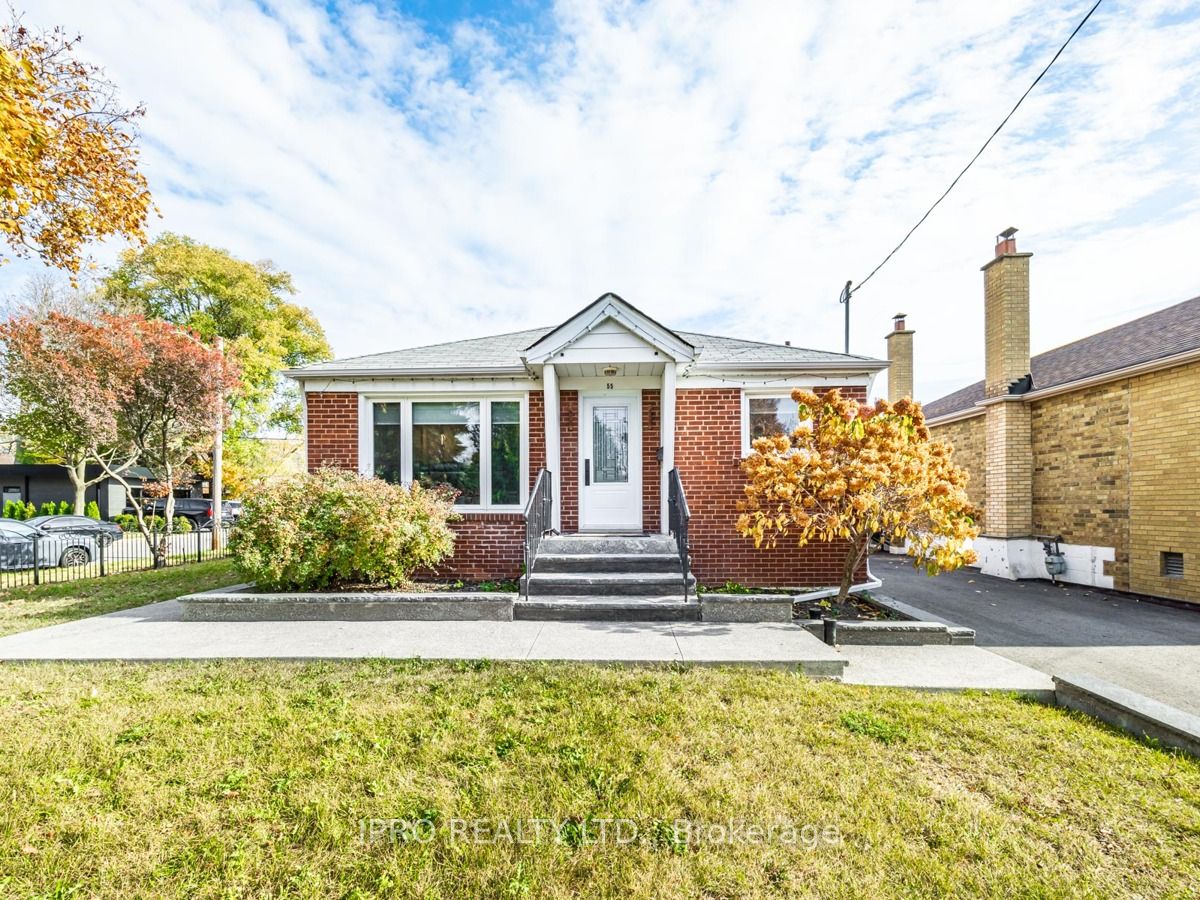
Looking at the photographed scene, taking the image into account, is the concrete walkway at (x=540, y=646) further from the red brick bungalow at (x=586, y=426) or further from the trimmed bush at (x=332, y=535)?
the red brick bungalow at (x=586, y=426)

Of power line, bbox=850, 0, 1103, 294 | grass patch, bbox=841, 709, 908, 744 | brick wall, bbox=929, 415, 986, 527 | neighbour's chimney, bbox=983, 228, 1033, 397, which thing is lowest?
grass patch, bbox=841, 709, 908, 744

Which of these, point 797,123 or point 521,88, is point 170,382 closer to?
point 521,88

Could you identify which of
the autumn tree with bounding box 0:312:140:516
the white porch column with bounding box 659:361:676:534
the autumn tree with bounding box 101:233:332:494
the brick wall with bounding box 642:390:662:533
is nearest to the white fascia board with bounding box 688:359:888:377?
the white porch column with bounding box 659:361:676:534

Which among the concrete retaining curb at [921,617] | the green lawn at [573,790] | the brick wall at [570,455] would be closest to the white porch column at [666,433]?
the brick wall at [570,455]

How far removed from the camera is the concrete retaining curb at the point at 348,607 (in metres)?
6.40

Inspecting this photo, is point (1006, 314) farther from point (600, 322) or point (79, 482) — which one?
point (79, 482)

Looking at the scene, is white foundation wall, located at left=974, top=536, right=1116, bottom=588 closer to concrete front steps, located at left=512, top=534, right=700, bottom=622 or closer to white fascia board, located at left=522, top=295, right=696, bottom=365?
concrete front steps, located at left=512, top=534, right=700, bottom=622

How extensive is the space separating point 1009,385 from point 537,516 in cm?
1102

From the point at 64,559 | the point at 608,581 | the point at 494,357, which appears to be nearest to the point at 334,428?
the point at 494,357

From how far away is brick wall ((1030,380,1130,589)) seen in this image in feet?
30.4

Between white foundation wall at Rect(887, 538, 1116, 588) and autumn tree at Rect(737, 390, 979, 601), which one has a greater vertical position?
autumn tree at Rect(737, 390, 979, 601)

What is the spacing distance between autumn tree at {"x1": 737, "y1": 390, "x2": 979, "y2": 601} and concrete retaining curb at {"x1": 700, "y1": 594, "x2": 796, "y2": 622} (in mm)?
786

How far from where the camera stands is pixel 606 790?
2857 mm

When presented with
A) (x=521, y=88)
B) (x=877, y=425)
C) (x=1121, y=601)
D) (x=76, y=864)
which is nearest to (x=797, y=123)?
(x=521, y=88)
